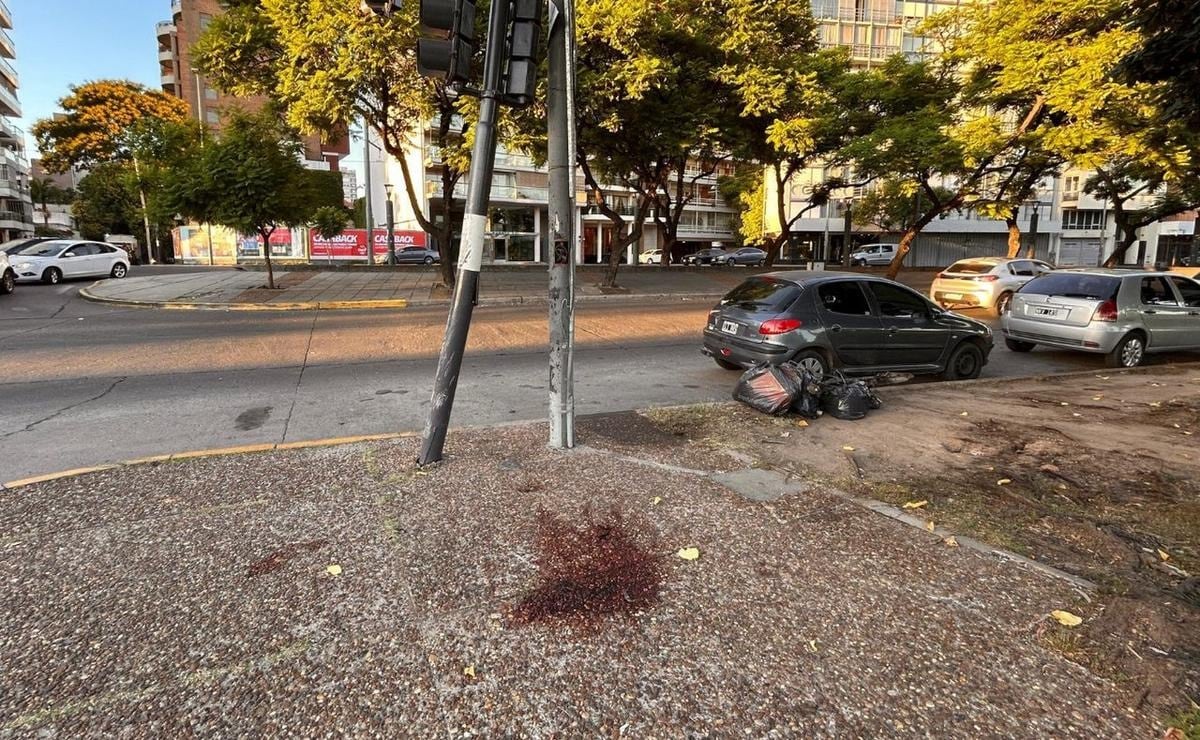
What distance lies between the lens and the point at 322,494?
4.41m

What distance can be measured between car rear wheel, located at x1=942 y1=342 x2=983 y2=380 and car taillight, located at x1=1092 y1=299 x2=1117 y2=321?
7.51 feet

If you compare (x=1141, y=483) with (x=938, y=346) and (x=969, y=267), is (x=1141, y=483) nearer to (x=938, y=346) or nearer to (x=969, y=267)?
(x=938, y=346)

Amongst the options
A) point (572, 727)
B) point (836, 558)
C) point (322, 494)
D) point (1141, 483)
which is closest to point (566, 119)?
point (322, 494)

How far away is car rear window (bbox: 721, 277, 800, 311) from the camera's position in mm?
7984

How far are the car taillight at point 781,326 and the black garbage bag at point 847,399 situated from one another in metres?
1.07

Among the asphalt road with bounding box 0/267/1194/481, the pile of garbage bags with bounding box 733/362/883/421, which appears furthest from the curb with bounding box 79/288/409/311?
the pile of garbage bags with bounding box 733/362/883/421

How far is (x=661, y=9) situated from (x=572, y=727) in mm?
18718

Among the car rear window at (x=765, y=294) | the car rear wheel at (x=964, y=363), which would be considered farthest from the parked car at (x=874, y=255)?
the car rear window at (x=765, y=294)

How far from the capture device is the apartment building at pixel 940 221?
2095 inches

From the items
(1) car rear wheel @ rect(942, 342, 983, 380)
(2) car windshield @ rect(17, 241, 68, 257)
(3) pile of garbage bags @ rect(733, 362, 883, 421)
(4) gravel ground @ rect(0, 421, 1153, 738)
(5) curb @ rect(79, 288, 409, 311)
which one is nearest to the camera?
(4) gravel ground @ rect(0, 421, 1153, 738)

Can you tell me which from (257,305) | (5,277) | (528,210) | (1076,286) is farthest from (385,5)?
(528,210)

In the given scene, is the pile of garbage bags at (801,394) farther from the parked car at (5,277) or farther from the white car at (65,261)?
the white car at (65,261)

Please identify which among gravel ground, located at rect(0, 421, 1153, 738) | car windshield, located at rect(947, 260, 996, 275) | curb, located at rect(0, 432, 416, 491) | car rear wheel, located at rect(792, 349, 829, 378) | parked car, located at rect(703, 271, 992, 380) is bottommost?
gravel ground, located at rect(0, 421, 1153, 738)

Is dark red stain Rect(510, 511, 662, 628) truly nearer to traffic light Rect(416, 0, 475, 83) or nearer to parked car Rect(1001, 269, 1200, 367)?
traffic light Rect(416, 0, 475, 83)
